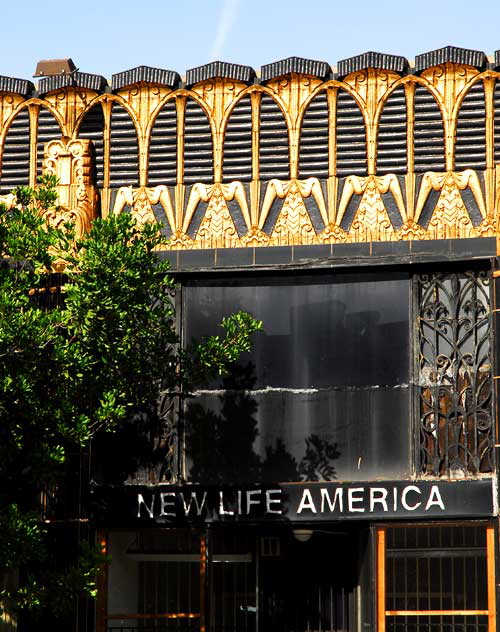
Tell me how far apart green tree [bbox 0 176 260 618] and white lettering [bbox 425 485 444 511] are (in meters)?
3.48

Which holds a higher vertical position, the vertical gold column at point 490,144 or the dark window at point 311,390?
the vertical gold column at point 490,144

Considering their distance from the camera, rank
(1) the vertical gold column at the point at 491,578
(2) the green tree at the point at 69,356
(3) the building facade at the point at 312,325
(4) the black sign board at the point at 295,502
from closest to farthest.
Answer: (2) the green tree at the point at 69,356 < (1) the vertical gold column at the point at 491,578 < (4) the black sign board at the point at 295,502 < (3) the building facade at the point at 312,325

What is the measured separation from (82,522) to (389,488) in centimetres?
468

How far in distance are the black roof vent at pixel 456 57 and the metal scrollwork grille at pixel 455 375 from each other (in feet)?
10.5

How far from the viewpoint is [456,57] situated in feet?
68.8

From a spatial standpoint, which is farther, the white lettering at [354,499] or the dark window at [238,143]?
the dark window at [238,143]

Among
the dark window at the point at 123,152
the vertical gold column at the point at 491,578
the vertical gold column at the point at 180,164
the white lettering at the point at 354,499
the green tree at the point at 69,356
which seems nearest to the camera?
the green tree at the point at 69,356

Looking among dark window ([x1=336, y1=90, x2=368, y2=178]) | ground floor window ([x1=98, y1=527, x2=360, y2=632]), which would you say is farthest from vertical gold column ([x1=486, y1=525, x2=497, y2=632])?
dark window ([x1=336, y1=90, x2=368, y2=178])

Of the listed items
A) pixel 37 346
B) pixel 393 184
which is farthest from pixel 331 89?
pixel 37 346

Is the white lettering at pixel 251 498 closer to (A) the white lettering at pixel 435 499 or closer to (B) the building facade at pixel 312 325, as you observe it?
(B) the building facade at pixel 312 325

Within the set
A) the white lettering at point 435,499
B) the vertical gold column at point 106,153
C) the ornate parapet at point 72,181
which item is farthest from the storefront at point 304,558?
the vertical gold column at point 106,153

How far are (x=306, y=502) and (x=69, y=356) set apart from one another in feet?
15.0

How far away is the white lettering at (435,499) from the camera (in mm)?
19969

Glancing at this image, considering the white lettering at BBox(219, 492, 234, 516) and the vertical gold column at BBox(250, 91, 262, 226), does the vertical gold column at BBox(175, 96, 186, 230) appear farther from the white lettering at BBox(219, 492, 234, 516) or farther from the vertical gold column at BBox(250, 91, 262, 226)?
A: the white lettering at BBox(219, 492, 234, 516)
